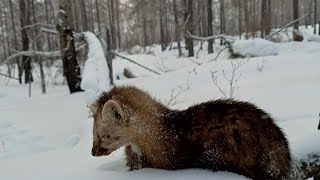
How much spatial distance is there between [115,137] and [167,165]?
0.42 m

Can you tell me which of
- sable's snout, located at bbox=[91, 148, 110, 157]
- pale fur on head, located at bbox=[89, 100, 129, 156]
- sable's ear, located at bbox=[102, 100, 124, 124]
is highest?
A: sable's ear, located at bbox=[102, 100, 124, 124]

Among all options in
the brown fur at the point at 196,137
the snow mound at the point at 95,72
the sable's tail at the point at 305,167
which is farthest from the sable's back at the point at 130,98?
the snow mound at the point at 95,72

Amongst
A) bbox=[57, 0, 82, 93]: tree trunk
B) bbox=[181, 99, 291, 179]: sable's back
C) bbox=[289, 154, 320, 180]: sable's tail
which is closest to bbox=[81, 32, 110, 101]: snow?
bbox=[57, 0, 82, 93]: tree trunk

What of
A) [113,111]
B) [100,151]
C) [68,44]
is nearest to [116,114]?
[113,111]

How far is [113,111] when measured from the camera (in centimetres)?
289

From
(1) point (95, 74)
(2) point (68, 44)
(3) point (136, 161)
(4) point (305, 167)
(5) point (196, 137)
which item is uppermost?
(2) point (68, 44)

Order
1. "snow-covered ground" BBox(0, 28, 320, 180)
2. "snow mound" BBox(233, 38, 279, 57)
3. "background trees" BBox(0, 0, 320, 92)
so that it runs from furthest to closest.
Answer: "background trees" BBox(0, 0, 320, 92), "snow mound" BBox(233, 38, 279, 57), "snow-covered ground" BBox(0, 28, 320, 180)

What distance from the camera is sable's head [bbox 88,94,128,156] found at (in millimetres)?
2885

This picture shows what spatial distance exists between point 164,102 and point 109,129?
10.9 feet

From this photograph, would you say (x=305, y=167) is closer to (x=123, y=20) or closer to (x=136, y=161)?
(x=136, y=161)

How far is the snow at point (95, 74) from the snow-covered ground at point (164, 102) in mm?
503

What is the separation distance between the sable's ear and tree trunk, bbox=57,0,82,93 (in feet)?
24.4

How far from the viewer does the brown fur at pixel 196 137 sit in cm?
276

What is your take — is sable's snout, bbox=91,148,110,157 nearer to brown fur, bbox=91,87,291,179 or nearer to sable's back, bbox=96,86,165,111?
brown fur, bbox=91,87,291,179
